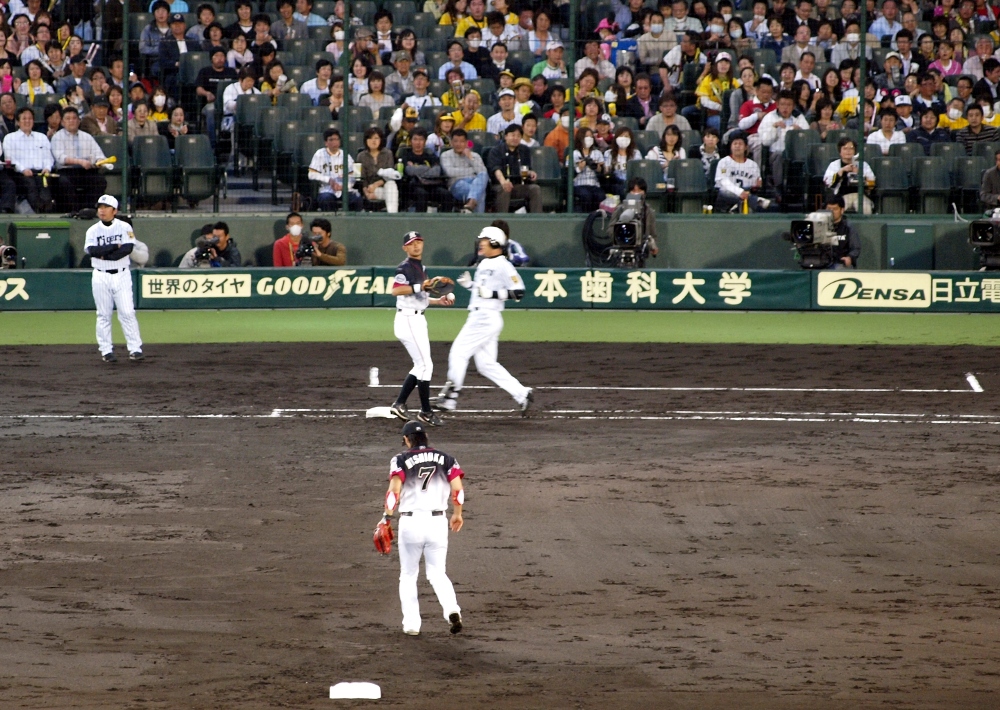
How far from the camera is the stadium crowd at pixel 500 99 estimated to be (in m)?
23.7

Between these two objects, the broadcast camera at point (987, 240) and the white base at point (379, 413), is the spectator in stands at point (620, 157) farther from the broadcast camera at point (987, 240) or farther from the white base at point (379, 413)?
the white base at point (379, 413)

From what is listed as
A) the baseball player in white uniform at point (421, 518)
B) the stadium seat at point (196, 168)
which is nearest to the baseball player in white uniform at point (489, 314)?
the baseball player in white uniform at point (421, 518)

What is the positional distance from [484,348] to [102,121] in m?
11.4

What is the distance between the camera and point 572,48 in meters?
24.1

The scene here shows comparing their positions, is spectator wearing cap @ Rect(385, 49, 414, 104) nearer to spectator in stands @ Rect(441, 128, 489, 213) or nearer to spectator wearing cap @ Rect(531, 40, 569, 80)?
spectator in stands @ Rect(441, 128, 489, 213)

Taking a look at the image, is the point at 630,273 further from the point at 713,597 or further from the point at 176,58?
the point at 713,597

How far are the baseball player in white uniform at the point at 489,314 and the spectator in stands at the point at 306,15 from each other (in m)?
11.2

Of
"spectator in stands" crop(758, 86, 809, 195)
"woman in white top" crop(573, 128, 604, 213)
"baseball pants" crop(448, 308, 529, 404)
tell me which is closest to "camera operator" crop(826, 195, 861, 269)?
"spectator in stands" crop(758, 86, 809, 195)

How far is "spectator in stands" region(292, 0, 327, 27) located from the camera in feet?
81.8

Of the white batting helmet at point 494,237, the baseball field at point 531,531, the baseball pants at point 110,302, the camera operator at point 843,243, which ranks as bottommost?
the baseball field at point 531,531

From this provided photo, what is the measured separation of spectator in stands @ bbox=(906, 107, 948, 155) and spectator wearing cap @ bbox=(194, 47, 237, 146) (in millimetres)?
11290

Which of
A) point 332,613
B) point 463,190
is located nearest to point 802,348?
point 463,190

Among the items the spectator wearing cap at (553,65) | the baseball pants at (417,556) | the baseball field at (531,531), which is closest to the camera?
the baseball field at (531,531)

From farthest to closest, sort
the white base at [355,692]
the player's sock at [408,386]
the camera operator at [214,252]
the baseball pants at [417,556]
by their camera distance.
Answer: the camera operator at [214,252] → the player's sock at [408,386] → the baseball pants at [417,556] → the white base at [355,692]
